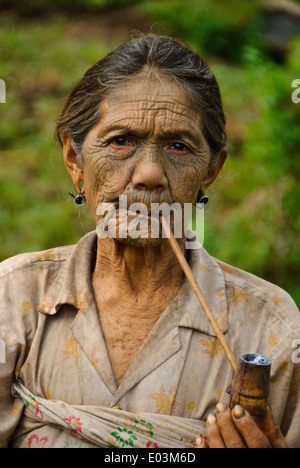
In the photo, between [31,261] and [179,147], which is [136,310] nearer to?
[31,261]

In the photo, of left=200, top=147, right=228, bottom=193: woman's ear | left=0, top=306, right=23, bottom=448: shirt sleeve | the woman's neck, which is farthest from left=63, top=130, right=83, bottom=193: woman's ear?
left=0, top=306, right=23, bottom=448: shirt sleeve

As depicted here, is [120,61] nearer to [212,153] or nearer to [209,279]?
[212,153]

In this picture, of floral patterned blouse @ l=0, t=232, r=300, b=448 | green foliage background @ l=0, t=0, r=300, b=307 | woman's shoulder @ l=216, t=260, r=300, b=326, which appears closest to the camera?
floral patterned blouse @ l=0, t=232, r=300, b=448

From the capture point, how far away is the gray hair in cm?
251

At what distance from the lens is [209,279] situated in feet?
8.69

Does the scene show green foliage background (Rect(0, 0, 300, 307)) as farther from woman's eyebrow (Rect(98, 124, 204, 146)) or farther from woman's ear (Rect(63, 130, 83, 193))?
woman's eyebrow (Rect(98, 124, 204, 146))

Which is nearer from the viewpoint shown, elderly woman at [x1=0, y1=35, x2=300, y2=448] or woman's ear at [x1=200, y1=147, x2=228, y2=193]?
elderly woman at [x1=0, y1=35, x2=300, y2=448]

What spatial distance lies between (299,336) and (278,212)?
3402 mm

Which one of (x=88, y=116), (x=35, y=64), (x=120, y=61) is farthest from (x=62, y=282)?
(x=35, y=64)

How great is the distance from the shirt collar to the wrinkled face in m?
0.28

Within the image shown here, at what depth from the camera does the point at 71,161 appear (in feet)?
9.06

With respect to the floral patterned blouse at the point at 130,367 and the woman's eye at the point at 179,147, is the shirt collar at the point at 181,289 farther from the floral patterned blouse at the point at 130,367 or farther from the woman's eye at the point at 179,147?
the woman's eye at the point at 179,147

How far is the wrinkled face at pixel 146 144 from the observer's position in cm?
245

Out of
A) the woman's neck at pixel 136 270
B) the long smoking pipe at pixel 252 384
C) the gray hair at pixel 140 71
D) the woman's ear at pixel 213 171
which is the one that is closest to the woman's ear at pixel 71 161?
the gray hair at pixel 140 71
